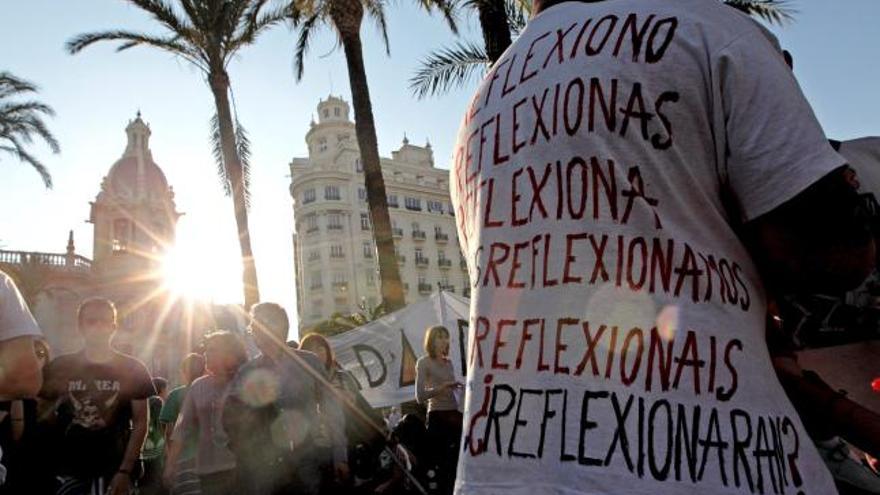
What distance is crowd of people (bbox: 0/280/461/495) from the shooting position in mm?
4840

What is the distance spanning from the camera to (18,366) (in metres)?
3.10

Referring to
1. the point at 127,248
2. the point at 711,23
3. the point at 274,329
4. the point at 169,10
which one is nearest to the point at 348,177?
the point at 127,248

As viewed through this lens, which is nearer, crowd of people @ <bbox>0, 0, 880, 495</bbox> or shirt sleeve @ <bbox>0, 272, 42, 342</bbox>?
crowd of people @ <bbox>0, 0, 880, 495</bbox>

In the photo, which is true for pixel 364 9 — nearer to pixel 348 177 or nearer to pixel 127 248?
pixel 127 248

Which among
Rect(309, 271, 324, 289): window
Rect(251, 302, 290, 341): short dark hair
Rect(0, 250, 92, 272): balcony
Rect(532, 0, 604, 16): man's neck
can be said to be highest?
Rect(309, 271, 324, 289): window

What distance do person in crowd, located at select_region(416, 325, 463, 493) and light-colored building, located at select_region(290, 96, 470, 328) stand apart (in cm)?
6156

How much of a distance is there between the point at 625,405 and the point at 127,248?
46840 mm

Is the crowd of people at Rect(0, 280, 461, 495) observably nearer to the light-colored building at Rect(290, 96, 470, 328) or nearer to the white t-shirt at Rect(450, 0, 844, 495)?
the white t-shirt at Rect(450, 0, 844, 495)

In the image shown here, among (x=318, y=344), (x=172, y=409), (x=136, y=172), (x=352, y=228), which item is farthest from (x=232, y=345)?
(x=352, y=228)

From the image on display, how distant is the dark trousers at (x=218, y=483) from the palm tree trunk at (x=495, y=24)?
6.34 meters

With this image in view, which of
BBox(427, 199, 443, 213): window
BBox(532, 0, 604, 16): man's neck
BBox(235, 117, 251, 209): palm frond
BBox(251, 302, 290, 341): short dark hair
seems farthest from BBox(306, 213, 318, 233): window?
BBox(532, 0, 604, 16): man's neck

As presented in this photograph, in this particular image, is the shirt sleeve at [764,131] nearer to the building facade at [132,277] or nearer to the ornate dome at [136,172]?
the building facade at [132,277]

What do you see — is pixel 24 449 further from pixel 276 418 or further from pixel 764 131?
pixel 764 131

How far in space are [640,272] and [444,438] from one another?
6.79 m
